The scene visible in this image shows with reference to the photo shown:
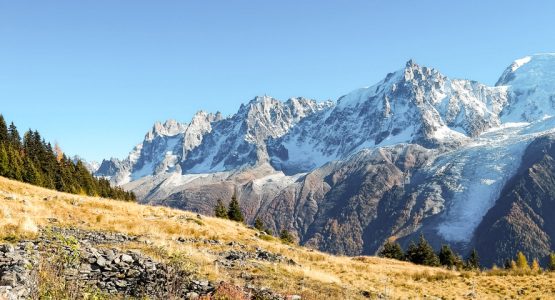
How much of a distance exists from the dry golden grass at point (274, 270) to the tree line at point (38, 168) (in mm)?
46525

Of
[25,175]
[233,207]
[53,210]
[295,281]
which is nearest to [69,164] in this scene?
[25,175]

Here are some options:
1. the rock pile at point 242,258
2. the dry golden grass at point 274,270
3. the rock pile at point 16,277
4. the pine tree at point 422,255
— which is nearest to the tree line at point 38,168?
the dry golden grass at point 274,270

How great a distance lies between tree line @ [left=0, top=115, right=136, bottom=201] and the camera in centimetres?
8635

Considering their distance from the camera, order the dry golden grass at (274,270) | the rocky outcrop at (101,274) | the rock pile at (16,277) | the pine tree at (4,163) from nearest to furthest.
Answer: the rock pile at (16,277)
the rocky outcrop at (101,274)
the dry golden grass at (274,270)
the pine tree at (4,163)

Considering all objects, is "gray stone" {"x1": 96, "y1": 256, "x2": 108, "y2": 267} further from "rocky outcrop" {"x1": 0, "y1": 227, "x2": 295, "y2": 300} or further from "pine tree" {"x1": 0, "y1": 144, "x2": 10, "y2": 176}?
"pine tree" {"x1": 0, "y1": 144, "x2": 10, "y2": 176}

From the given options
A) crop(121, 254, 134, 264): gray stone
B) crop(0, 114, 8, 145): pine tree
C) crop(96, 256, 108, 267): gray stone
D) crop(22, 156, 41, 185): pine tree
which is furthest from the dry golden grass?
crop(0, 114, 8, 145): pine tree

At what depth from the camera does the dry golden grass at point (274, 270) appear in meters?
22.8

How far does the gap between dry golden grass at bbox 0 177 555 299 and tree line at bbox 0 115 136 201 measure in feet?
153

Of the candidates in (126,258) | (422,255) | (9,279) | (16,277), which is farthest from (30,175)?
(9,279)

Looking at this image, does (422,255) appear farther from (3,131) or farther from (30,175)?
(3,131)

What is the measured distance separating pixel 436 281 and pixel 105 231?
2413 cm

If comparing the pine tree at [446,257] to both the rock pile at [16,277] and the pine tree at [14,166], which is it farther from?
the rock pile at [16,277]

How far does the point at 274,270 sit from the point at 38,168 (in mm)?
90211

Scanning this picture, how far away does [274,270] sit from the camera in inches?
1020
